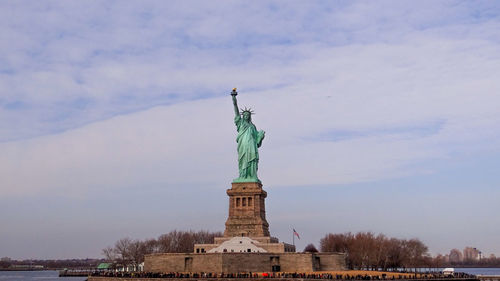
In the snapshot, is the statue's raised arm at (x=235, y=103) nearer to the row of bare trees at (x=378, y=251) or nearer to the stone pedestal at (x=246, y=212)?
the stone pedestal at (x=246, y=212)

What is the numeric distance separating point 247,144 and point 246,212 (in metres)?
8.04

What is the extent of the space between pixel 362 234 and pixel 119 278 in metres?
41.1

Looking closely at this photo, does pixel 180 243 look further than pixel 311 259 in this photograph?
Yes

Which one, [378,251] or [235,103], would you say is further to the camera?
[378,251]

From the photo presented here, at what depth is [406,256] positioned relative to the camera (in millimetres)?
79125

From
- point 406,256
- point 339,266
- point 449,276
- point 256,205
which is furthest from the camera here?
point 406,256

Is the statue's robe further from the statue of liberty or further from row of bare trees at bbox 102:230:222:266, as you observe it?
row of bare trees at bbox 102:230:222:266

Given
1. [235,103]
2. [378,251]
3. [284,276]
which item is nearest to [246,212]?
[235,103]

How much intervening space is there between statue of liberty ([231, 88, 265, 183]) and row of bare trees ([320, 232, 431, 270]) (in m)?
21.0

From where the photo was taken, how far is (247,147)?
6538 cm

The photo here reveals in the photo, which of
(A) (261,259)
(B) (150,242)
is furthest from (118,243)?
(A) (261,259)

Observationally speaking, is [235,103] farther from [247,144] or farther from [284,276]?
[284,276]

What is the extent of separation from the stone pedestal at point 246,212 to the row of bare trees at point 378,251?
62.3 ft

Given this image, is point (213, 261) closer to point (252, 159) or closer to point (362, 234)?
point (252, 159)
